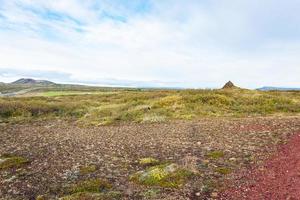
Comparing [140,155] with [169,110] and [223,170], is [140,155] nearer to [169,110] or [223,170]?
[223,170]

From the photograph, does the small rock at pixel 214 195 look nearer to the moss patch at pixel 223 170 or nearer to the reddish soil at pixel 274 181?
the reddish soil at pixel 274 181

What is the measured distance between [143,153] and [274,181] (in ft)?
27.0

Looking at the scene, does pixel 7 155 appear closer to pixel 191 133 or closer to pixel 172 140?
pixel 172 140

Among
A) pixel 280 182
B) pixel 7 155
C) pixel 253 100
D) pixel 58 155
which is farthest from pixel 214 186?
pixel 253 100

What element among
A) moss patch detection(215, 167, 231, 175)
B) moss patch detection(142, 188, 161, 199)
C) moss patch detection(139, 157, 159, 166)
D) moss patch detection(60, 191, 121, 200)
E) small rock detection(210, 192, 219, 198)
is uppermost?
moss patch detection(215, 167, 231, 175)

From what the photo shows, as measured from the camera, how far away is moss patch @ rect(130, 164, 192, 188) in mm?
16188

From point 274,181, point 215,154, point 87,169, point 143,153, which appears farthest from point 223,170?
point 87,169

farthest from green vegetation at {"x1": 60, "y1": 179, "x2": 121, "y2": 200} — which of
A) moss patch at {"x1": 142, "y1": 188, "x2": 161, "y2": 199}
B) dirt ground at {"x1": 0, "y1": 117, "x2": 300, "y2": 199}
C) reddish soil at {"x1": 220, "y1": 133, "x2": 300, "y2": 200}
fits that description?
reddish soil at {"x1": 220, "y1": 133, "x2": 300, "y2": 200}

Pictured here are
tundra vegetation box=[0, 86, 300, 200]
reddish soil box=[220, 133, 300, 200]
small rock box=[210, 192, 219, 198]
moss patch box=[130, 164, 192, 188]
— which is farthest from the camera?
moss patch box=[130, 164, 192, 188]

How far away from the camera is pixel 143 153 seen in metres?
21.6

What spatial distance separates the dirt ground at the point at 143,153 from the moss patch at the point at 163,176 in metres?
0.39

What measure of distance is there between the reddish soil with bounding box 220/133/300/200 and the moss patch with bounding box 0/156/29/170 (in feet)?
37.7

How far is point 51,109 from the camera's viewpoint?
5244 centimetres

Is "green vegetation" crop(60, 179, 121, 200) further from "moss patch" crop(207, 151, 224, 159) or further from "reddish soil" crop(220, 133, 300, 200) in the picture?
"moss patch" crop(207, 151, 224, 159)
